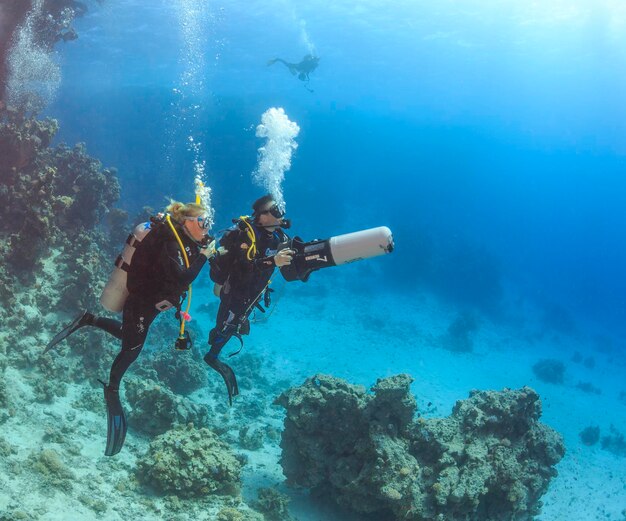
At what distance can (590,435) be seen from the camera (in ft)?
63.0

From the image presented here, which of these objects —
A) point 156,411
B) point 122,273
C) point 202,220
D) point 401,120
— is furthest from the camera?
point 401,120

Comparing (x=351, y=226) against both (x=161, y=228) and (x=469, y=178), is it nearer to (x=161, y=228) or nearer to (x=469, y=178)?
(x=161, y=228)

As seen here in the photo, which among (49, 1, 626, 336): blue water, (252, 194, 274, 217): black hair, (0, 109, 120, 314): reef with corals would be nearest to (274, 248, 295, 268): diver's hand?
(252, 194, 274, 217): black hair

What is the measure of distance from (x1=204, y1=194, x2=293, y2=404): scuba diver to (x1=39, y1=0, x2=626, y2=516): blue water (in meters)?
21.9

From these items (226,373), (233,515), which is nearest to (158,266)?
(226,373)

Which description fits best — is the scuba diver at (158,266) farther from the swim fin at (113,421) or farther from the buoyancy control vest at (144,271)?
the swim fin at (113,421)

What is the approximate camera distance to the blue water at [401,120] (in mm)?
38219

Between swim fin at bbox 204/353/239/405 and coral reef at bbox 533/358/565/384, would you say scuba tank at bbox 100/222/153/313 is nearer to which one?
swim fin at bbox 204/353/239/405

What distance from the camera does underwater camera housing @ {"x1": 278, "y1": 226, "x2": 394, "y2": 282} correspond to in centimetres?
473

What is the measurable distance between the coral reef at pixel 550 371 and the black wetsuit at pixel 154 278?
90.9 ft

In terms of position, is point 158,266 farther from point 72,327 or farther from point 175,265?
point 72,327

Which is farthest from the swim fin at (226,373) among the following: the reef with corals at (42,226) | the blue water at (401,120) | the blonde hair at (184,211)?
the blue water at (401,120)

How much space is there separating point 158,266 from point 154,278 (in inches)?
7.6

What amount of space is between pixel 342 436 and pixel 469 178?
338ft
